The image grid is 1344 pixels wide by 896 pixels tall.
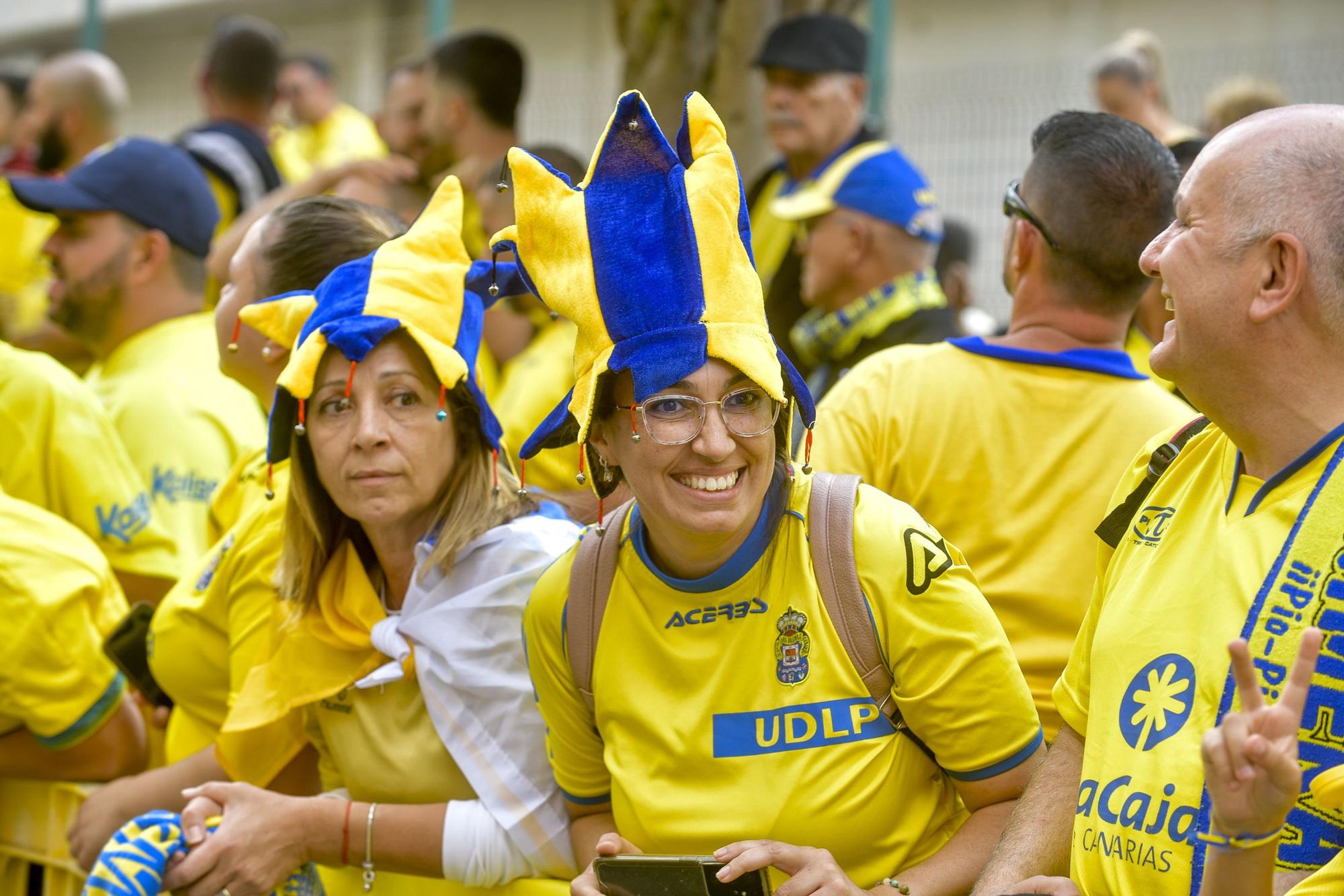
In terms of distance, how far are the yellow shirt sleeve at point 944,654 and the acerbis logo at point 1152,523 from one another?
14.1 inches

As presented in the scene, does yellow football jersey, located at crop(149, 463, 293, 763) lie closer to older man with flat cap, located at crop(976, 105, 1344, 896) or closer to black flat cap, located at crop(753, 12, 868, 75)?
older man with flat cap, located at crop(976, 105, 1344, 896)

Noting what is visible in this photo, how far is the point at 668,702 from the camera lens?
291cm

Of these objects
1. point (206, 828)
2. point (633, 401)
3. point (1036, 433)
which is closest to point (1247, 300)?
point (633, 401)

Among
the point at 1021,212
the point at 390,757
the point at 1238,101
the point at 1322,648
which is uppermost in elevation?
the point at 1238,101

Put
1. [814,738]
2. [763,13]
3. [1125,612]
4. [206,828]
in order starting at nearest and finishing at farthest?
[1125,612] → [814,738] → [206,828] → [763,13]

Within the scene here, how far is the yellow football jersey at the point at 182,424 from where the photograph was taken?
4.98m

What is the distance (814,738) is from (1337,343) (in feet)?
3.71

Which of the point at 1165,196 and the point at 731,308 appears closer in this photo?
the point at 731,308

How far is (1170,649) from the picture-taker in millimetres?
2348

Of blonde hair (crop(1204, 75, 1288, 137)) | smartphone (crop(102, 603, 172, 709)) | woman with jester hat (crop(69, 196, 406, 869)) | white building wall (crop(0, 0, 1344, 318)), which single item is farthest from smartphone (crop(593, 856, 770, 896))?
white building wall (crop(0, 0, 1344, 318))

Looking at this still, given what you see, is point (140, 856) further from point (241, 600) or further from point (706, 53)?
point (706, 53)

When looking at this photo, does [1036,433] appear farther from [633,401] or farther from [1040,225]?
[633,401]

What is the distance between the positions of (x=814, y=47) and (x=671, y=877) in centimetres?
437

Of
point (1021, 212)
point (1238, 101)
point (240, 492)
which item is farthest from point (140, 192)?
point (1238, 101)
